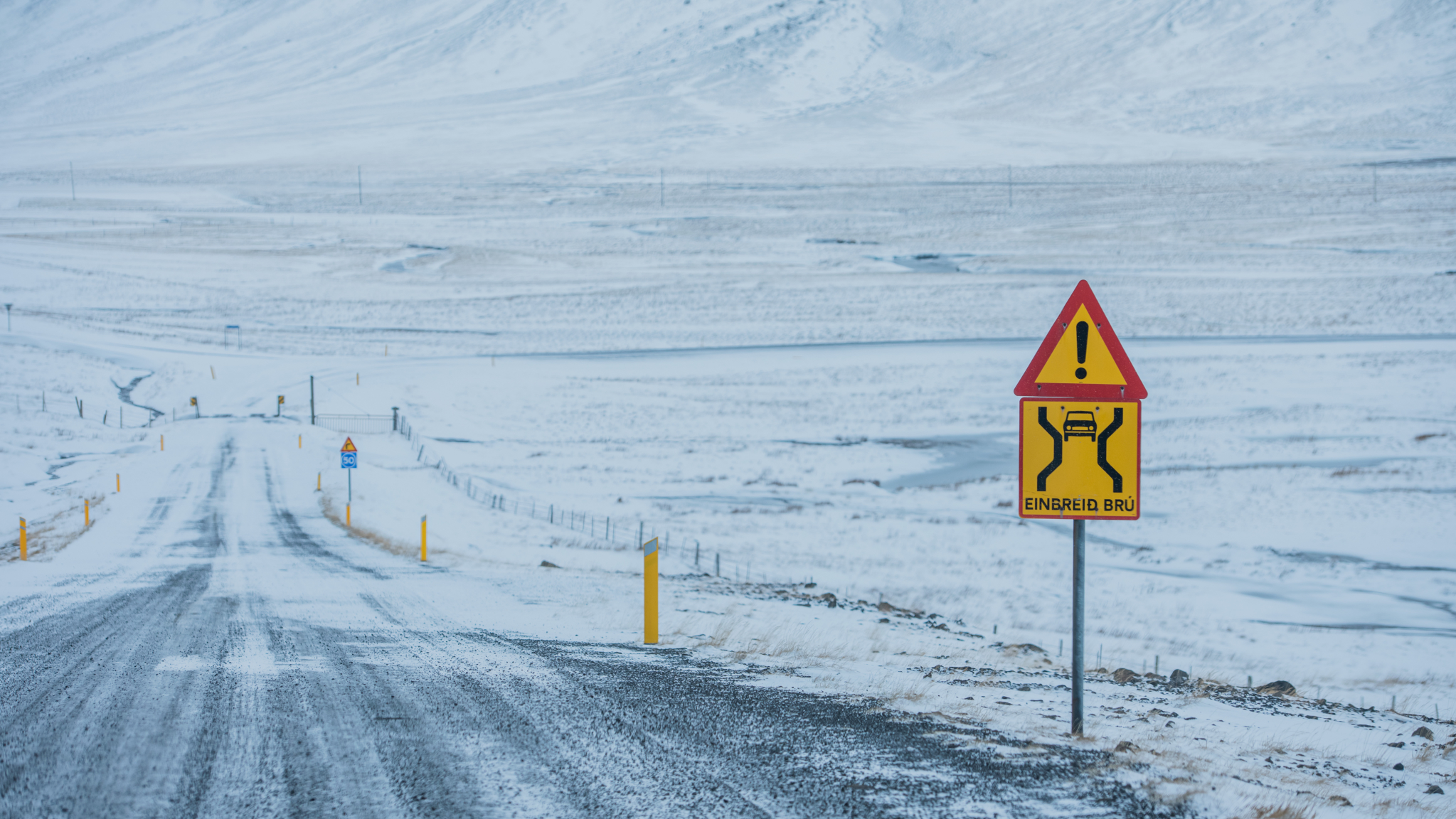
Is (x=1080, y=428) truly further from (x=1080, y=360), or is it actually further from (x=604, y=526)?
(x=604, y=526)

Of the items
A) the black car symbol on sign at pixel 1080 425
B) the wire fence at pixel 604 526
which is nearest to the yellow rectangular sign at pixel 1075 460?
the black car symbol on sign at pixel 1080 425

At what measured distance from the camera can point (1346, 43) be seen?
596 ft

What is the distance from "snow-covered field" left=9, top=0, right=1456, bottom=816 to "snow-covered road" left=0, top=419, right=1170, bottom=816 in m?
0.67

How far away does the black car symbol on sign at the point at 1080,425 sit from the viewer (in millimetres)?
5754

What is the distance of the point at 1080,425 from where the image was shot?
227 inches

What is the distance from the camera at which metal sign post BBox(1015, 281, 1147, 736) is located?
566 centimetres

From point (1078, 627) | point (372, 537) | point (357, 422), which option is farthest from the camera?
point (357, 422)

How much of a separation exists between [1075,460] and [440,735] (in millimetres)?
3897

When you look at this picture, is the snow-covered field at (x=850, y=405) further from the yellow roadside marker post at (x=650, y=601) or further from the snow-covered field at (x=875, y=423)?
the yellow roadside marker post at (x=650, y=601)

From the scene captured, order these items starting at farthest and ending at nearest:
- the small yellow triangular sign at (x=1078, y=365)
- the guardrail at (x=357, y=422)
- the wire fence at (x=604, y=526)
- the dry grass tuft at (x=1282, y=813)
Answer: the guardrail at (x=357, y=422), the wire fence at (x=604, y=526), the small yellow triangular sign at (x=1078, y=365), the dry grass tuft at (x=1282, y=813)

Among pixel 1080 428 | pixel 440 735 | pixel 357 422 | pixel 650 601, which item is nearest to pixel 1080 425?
pixel 1080 428

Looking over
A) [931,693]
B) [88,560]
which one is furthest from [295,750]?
[88,560]

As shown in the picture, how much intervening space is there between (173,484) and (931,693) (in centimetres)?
3033

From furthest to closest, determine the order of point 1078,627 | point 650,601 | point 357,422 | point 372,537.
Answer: point 357,422, point 372,537, point 650,601, point 1078,627
